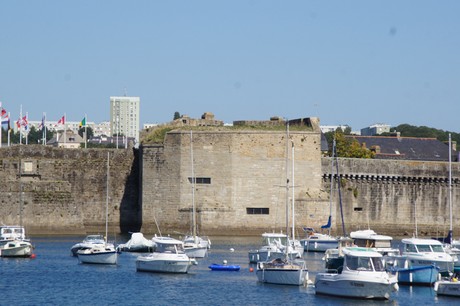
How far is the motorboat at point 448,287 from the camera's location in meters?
42.2

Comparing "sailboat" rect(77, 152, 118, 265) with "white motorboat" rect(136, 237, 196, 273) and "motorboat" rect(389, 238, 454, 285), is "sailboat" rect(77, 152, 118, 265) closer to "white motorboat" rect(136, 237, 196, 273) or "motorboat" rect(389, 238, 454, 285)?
"white motorboat" rect(136, 237, 196, 273)

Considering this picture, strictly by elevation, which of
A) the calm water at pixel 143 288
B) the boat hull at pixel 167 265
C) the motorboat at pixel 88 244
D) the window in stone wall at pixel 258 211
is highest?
the window in stone wall at pixel 258 211

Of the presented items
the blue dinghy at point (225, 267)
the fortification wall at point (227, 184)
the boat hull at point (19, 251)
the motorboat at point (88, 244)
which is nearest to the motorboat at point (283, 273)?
the blue dinghy at point (225, 267)

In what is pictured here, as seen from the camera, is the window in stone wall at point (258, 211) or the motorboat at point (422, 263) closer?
the motorboat at point (422, 263)

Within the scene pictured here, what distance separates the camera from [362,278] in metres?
40.8

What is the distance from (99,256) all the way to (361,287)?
1560 centimetres

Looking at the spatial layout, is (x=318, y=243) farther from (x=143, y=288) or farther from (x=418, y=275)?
(x=143, y=288)

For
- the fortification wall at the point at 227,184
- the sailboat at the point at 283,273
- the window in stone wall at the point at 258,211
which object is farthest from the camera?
the window in stone wall at the point at 258,211

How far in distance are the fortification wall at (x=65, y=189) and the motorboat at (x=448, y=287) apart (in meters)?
31.8

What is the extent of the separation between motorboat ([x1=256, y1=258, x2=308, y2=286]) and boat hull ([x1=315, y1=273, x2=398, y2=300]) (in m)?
2.84

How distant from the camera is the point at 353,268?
135 feet

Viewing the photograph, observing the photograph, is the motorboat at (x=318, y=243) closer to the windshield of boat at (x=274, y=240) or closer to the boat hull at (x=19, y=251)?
the windshield of boat at (x=274, y=240)

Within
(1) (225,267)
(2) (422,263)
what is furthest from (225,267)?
(2) (422,263)

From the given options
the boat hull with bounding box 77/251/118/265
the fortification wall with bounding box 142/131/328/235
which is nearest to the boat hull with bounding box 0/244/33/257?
the boat hull with bounding box 77/251/118/265
